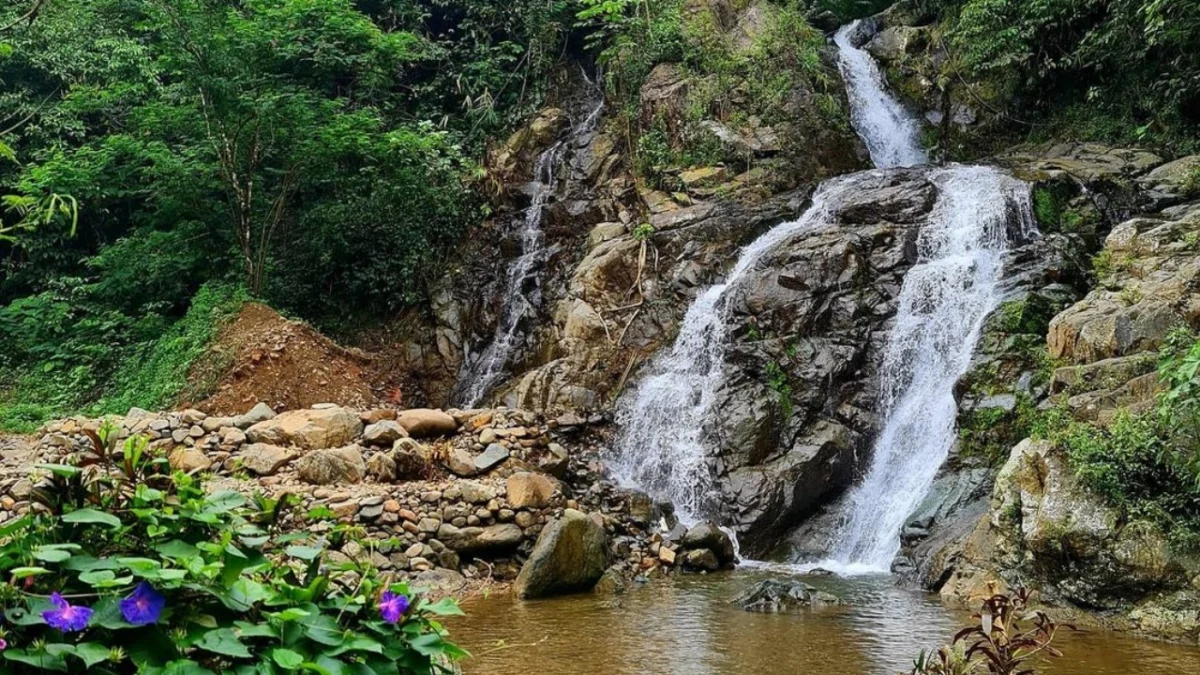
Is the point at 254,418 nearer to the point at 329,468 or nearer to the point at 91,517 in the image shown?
the point at 329,468

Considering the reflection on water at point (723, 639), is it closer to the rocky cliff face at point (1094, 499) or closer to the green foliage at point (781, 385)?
the rocky cliff face at point (1094, 499)

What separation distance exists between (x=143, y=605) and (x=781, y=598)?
6356mm

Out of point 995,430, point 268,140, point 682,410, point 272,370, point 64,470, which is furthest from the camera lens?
point 268,140

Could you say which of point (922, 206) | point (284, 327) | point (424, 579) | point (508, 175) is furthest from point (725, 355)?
point (508, 175)

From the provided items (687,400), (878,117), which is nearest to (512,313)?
(687,400)

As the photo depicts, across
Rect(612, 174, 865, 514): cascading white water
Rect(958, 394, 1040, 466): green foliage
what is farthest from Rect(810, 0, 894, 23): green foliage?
Rect(958, 394, 1040, 466): green foliage

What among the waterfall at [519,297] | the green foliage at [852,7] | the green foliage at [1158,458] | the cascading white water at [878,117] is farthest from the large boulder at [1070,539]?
the green foliage at [852,7]

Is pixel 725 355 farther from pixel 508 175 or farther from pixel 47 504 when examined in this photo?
pixel 47 504

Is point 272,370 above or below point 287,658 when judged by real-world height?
above

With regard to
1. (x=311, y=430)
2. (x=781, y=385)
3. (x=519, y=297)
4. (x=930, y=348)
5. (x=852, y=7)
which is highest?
(x=852, y=7)

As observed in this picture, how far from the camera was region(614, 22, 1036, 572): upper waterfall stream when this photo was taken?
10195 mm

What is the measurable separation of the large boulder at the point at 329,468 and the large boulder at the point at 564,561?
2748 millimetres

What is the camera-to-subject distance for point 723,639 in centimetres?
608

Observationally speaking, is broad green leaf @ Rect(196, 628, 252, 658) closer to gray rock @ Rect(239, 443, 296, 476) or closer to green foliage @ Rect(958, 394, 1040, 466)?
gray rock @ Rect(239, 443, 296, 476)
